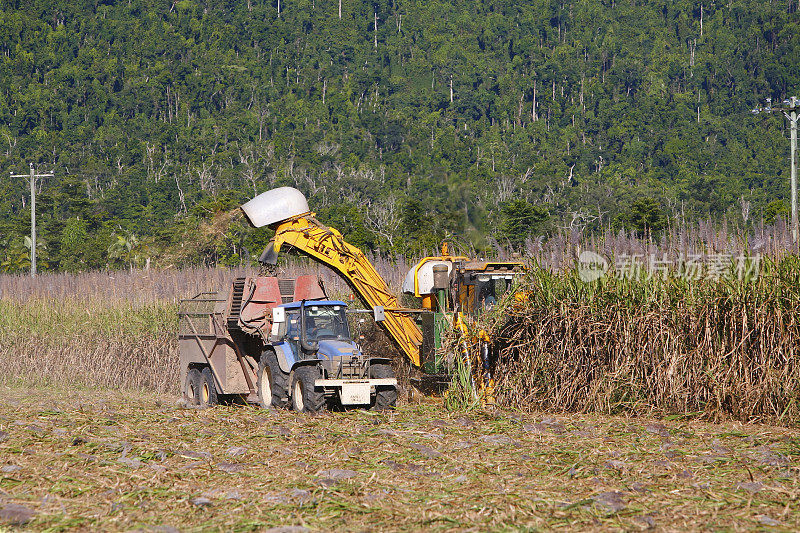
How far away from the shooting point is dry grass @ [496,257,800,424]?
11844 millimetres

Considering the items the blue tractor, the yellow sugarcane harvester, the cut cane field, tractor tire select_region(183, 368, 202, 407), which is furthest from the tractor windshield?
tractor tire select_region(183, 368, 202, 407)

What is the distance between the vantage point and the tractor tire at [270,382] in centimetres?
1437

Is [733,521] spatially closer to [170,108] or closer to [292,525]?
[292,525]

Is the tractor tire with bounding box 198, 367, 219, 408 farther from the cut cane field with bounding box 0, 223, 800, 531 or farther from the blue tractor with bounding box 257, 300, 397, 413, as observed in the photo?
the cut cane field with bounding box 0, 223, 800, 531

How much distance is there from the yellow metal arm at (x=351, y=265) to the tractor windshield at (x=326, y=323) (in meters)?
1.10

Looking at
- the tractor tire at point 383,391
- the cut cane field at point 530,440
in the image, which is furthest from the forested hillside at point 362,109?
the cut cane field at point 530,440

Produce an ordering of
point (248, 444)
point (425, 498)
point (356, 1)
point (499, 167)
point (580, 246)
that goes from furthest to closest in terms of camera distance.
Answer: point (356, 1), point (499, 167), point (580, 246), point (248, 444), point (425, 498)

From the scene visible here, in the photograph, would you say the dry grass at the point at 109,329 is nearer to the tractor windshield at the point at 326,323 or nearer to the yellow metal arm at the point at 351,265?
the yellow metal arm at the point at 351,265

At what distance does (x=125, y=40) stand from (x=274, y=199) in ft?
375

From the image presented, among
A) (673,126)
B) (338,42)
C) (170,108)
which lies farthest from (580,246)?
(338,42)

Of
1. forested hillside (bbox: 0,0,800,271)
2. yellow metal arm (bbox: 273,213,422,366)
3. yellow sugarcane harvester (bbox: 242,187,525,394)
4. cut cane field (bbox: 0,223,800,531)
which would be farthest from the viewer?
forested hillside (bbox: 0,0,800,271)

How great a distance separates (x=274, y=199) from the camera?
609 inches

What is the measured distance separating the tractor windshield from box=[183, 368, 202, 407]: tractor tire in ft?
9.21

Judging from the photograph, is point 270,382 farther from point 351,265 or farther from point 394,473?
point 394,473
